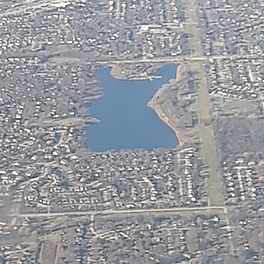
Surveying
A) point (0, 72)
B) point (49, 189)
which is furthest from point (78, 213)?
point (0, 72)

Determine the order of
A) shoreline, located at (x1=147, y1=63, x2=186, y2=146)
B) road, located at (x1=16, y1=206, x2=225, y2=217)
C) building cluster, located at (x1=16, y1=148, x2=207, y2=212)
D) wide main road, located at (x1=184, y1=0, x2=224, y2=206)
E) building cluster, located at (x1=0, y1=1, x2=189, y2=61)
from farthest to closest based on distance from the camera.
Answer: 1. building cluster, located at (x1=0, y1=1, x2=189, y2=61)
2. shoreline, located at (x1=147, y1=63, x2=186, y2=146)
3. wide main road, located at (x1=184, y1=0, x2=224, y2=206)
4. building cluster, located at (x1=16, y1=148, x2=207, y2=212)
5. road, located at (x1=16, y1=206, x2=225, y2=217)

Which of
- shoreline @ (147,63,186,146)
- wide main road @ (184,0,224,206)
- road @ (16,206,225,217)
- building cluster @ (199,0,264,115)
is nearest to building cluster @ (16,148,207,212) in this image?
road @ (16,206,225,217)

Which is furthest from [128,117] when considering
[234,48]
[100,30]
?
[100,30]

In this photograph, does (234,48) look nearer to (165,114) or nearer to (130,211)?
(165,114)

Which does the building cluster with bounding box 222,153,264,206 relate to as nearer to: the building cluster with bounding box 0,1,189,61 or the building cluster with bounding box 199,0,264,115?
the building cluster with bounding box 199,0,264,115

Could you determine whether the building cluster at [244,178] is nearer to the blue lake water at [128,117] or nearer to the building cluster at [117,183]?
the building cluster at [117,183]

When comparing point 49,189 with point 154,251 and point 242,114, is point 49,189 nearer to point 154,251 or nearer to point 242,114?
point 154,251
